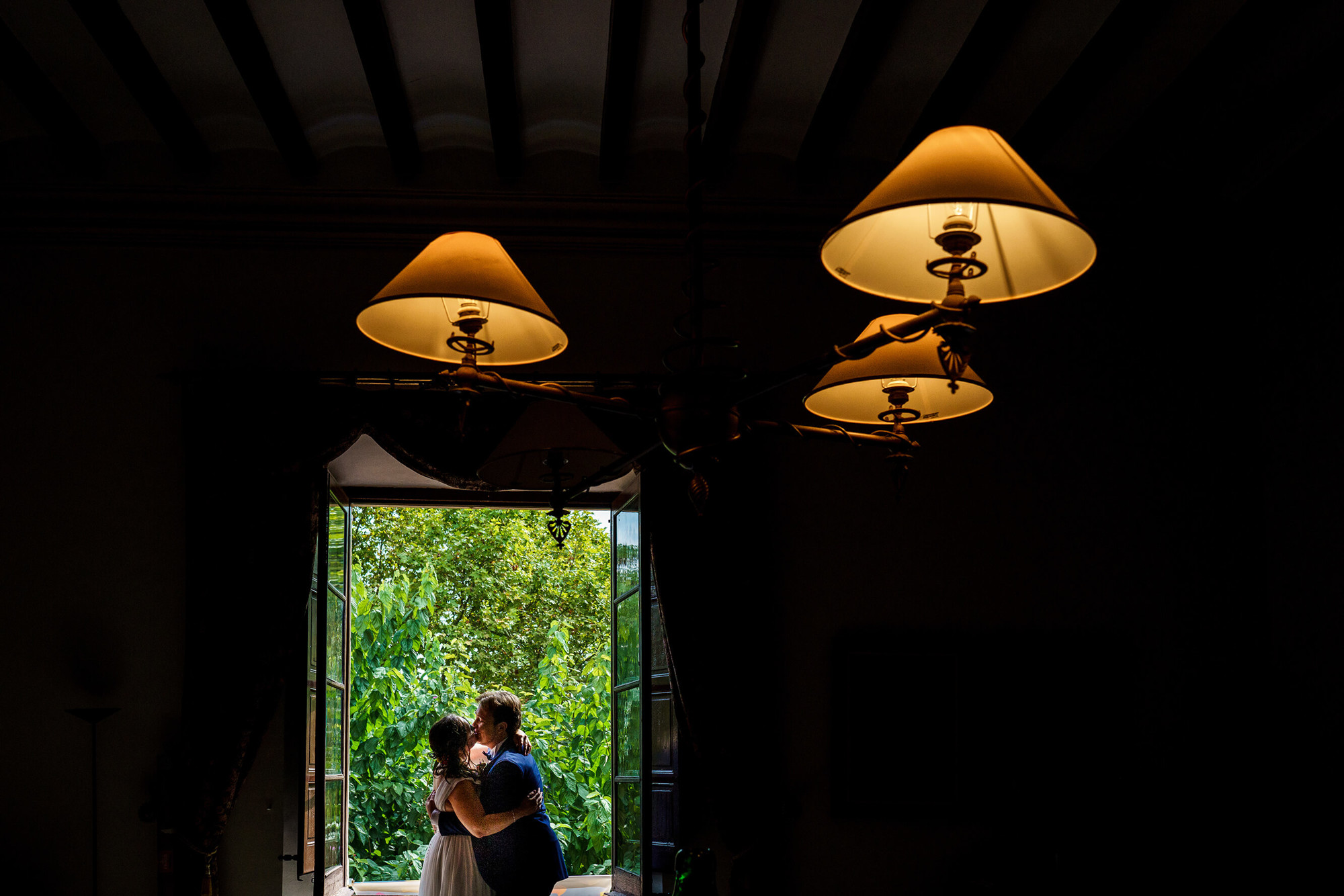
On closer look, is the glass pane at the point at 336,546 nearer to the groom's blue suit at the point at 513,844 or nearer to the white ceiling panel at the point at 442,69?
the groom's blue suit at the point at 513,844

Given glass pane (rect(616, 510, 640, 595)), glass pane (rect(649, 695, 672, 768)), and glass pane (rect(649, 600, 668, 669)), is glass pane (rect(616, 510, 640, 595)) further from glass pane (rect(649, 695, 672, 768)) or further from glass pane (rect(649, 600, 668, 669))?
glass pane (rect(649, 695, 672, 768))

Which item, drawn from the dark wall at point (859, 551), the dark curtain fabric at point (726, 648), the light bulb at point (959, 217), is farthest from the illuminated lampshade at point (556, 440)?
the dark wall at point (859, 551)

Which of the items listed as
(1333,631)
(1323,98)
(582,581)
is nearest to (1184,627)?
(1333,631)

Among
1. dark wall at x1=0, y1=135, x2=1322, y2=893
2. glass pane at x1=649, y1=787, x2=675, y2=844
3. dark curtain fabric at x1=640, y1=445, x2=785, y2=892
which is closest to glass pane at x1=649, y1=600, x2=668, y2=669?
dark curtain fabric at x1=640, y1=445, x2=785, y2=892

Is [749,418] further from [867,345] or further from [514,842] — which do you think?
[514,842]

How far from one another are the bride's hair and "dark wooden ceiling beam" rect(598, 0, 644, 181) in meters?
2.42

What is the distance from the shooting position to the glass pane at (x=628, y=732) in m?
4.40

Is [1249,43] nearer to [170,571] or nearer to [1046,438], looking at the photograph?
[1046,438]

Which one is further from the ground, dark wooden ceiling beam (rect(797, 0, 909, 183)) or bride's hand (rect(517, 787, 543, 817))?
dark wooden ceiling beam (rect(797, 0, 909, 183))

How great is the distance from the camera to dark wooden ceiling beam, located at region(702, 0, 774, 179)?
135 inches

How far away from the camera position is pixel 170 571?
4082 millimetres

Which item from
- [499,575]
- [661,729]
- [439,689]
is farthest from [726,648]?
[499,575]

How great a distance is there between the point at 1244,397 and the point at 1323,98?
1260 mm

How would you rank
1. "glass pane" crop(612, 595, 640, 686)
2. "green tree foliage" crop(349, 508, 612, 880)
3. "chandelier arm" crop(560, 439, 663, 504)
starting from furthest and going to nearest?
"green tree foliage" crop(349, 508, 612, 880)
"glass pane" crop(612, 595, 640, 686)
"chandelier arm" crop(560, 439, 663, 504)
